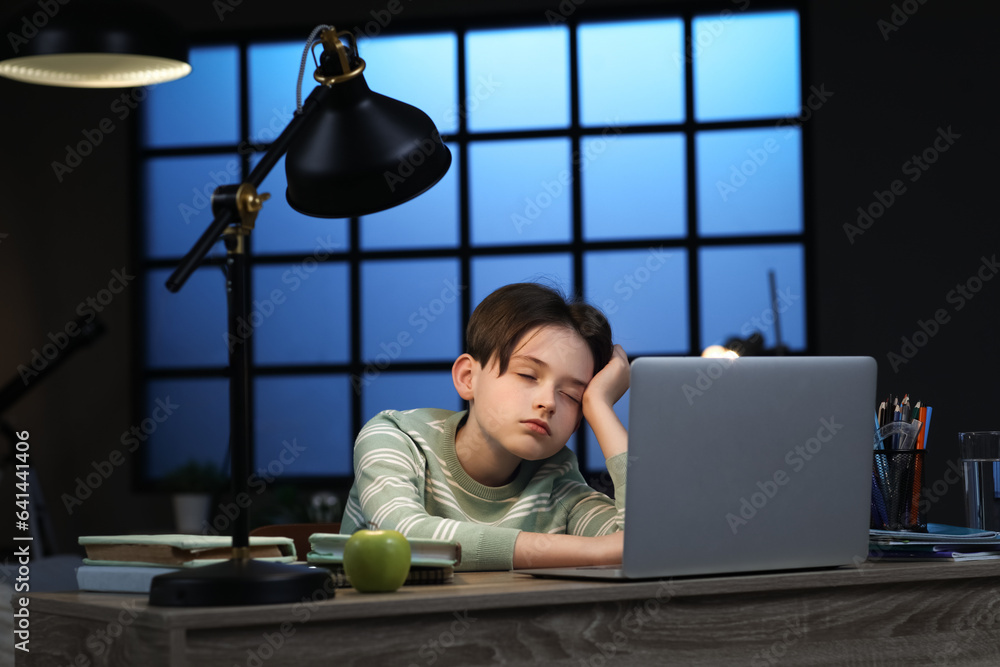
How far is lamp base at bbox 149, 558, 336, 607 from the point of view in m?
0.85

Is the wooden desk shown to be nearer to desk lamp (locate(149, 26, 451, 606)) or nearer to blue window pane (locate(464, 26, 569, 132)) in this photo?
desk lamp (locate(149, 26, 451, 606))

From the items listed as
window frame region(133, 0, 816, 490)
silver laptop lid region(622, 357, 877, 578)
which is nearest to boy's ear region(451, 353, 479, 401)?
silver laptop lid region(622, 357, 877, 578)

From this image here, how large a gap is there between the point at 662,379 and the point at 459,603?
0.28m

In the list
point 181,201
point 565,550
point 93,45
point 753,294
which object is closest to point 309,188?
point 565,550

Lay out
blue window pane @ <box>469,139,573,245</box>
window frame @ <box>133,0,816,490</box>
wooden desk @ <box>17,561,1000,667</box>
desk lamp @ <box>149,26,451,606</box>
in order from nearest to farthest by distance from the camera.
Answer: wooden desk @ <box>17,561,1000,667</box>, desk lamp @ <box>149,26,451,606</box>, window frame @ <box>133,0,816,490</box>, blue window pane @ <box>469,139,573,245</box>

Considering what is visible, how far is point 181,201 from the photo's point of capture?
5.30 meters

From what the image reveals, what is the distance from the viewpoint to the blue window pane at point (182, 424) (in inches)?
204

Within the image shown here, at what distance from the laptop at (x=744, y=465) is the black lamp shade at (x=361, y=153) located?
1.38 feet

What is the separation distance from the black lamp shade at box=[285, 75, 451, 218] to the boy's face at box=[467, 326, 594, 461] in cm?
32

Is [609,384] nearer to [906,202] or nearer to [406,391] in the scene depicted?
[406,391]

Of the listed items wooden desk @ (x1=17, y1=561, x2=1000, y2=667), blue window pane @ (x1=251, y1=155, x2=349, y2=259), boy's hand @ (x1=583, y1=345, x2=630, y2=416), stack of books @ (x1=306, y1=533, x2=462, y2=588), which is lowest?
wooden desk @ (x1=17, y1=561, x2=1000, y2=667)

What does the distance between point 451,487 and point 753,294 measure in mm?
3631

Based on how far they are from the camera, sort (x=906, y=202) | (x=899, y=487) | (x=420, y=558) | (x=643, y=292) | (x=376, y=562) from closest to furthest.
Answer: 1. (x=376, y=562)
2. (x=420, y=558)
3. (x=899, y=487)
4. (x=906, y=202)
5. (x=643, y=292)

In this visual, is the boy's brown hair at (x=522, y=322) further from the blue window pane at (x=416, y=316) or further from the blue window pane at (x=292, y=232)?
the blue window pane at (x=292, y=232)
